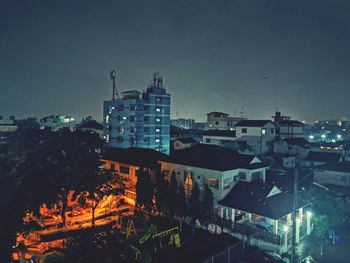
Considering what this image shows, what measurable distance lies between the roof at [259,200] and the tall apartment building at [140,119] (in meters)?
32.2

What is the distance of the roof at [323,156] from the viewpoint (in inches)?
1546

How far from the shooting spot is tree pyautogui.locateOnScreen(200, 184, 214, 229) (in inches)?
879

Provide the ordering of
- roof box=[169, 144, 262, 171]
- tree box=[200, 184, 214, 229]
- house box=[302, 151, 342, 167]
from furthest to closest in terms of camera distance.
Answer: house box=[302, 151, 342, 167], roof box=[169, 144, 262, 171], tree box=[200, 184, 214, 229]

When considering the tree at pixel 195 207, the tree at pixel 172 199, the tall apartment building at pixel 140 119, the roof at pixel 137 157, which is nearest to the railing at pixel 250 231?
the tree at pixel 195 207

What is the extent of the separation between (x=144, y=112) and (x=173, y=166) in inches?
1123

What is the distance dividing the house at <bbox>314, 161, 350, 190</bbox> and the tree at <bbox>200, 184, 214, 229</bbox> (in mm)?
18527

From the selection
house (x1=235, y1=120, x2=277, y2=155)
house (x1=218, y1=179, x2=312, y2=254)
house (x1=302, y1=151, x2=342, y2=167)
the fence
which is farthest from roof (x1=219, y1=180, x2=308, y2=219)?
house (x1=235, y1=120, x2=277, y2=155)

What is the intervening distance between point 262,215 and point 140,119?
37176 millimetres

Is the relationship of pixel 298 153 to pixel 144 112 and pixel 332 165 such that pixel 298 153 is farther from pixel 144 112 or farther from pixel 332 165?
pixel 144 112

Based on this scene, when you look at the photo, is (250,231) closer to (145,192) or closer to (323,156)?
(145,192)

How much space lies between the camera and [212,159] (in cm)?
2644

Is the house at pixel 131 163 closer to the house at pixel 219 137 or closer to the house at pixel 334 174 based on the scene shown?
the house at pixel 219 137

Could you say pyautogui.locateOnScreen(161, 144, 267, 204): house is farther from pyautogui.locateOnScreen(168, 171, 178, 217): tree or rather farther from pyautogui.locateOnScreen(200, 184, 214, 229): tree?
pyautogui.locateOnScreen(168, 171, 178, 217): tree

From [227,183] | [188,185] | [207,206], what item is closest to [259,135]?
[227,183]
